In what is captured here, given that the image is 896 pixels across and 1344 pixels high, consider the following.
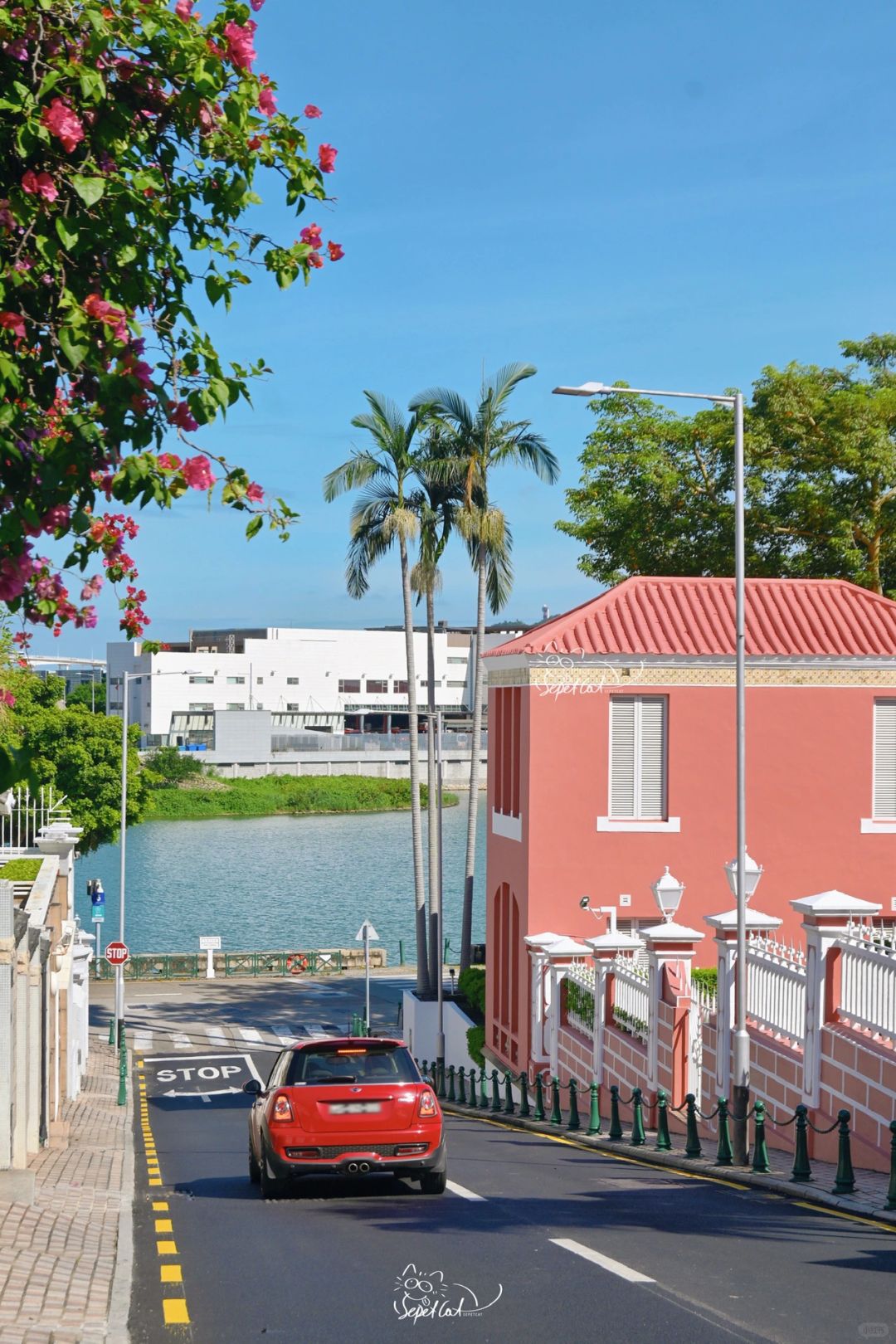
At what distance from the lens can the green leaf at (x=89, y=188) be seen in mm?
7348

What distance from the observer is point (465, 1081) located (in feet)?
110

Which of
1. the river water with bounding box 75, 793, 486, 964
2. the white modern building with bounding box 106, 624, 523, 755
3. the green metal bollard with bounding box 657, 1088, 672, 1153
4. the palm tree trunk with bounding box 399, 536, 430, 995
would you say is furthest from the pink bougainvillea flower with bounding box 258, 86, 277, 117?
the white modern building with bounding box 106, 624, 523, 755

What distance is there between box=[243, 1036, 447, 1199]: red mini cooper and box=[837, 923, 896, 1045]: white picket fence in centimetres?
454

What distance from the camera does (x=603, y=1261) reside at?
10.4 metres

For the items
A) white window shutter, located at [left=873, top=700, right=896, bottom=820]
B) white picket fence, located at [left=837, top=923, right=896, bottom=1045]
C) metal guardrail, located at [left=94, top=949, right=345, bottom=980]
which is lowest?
metal guardrail, located at [left=94, top=949, right=345, bottom=980]

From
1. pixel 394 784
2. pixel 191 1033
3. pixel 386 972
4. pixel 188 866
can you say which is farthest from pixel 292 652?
pixel 191 1033

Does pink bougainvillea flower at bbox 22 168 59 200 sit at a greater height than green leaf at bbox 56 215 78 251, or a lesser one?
greater

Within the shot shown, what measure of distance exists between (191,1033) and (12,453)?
4256cm

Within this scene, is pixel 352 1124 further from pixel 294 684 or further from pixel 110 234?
pixel 294 684

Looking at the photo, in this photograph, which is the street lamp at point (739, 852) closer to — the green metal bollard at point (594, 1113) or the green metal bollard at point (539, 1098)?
the green metal bollard at point (594, 1113)

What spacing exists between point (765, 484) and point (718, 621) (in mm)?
11011

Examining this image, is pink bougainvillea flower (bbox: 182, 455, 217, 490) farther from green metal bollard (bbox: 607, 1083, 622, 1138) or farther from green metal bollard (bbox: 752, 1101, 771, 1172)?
green metal bollard (bbox: 607, 1083, 622, 1138)

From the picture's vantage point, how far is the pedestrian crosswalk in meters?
45.6

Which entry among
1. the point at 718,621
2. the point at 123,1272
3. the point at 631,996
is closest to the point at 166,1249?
the point at 123,1272
